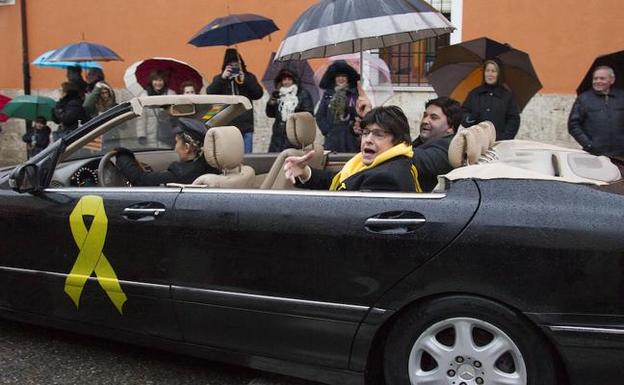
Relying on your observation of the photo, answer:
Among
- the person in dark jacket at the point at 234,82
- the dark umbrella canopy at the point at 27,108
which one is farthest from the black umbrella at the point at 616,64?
the dark umbrella canopy at the point at 27,108

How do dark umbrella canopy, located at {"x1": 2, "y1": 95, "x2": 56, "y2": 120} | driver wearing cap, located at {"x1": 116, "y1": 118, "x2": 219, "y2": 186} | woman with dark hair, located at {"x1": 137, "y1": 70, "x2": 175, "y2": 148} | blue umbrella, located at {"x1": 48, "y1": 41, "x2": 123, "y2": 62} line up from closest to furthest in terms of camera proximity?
driver wearing cap, located at {"x1": 116, "y1": 118, "x2": 219, "y2": 186}, woman with dark hair, located at {"x1": 137, "y1": 70, "x2": 175, "y2": 148}, blue umbrella, located at {"x1": 48, "y1": 41, "x2": 123, "y2": 62}, dark umbrella canopy, located at {"x1": 2, "y1": 95, "x2": 56, "y2": 120}

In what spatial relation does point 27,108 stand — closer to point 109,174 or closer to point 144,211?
point 109,174

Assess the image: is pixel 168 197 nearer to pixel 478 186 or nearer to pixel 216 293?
pixel 216 293

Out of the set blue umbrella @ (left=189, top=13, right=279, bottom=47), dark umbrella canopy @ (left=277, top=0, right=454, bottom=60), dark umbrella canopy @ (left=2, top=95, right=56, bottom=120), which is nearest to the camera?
blue umbrella @ (left=189, top=13, right=279, bottom=47)

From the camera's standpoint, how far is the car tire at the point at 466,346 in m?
2.51

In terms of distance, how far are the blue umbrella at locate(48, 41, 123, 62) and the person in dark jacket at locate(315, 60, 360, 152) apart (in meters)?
3.78

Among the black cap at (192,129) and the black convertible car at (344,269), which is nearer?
the black convertible car at (344,269)

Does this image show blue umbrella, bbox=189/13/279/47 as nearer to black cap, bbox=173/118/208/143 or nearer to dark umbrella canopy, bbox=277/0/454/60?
dark umbrella canopy, bbox=277/0/454/60

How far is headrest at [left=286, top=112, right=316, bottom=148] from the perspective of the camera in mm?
3887

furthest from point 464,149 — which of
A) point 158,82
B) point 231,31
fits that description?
point 231,31

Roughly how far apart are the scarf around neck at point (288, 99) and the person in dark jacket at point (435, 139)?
2697 mm

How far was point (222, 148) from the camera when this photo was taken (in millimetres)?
3361

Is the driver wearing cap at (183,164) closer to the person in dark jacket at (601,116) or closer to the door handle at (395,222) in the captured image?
the door handle at (395,222)

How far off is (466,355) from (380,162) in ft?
3.19
